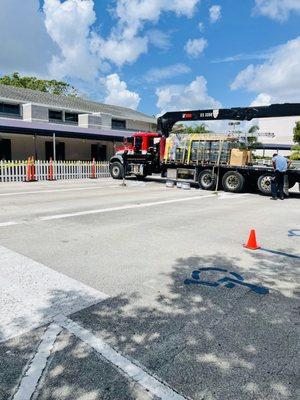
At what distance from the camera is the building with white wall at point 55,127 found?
2709 cm

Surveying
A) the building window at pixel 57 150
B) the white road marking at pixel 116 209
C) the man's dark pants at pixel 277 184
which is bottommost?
the white road marking at pixel 116 209

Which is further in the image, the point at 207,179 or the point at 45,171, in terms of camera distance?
the point at 45,171

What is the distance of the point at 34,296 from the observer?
4.39 m

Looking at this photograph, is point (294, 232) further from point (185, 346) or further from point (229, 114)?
point (229, 114)

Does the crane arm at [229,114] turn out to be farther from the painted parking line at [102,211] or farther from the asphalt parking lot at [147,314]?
the asphalt parking lot at [147,314]

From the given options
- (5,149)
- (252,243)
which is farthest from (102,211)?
(5,149)

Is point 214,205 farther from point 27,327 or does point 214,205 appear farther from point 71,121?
point 71,121

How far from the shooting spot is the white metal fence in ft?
68.6

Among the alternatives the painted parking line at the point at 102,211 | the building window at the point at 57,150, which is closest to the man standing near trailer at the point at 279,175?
the painted parking line at the point at 102,211

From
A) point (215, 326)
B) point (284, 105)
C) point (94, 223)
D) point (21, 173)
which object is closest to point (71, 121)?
point (21, 173)

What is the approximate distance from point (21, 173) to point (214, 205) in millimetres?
13504

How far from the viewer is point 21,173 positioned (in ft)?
70.6

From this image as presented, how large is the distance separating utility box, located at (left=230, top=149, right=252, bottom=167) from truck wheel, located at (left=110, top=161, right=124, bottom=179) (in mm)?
8518

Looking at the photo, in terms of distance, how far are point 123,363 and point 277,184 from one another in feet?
43.6
